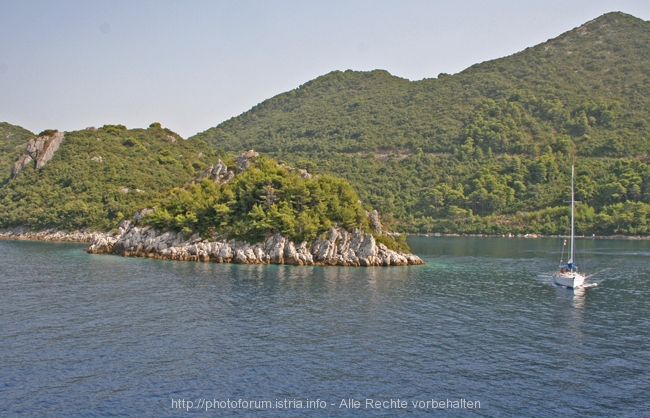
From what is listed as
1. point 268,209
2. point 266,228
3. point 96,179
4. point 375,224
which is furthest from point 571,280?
point 96,179

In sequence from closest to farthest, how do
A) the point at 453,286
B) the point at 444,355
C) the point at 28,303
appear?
the point at 444,355 → the point at 28,303 → the point at 453,286

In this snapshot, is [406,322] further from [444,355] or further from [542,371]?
[542,371]

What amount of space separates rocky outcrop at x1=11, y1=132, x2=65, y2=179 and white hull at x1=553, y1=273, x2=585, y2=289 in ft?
482

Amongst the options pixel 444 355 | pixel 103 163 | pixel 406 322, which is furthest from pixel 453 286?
pixel 103 163

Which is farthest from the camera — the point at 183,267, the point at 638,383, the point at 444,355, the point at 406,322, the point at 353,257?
the point at 353,257

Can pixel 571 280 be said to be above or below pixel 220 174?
below

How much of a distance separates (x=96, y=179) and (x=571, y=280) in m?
125

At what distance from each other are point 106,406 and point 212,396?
507 centimetres

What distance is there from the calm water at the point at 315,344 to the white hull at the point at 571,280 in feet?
6.23

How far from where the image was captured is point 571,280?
198 feet

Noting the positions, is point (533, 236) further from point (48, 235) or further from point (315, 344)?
point (315, 344)

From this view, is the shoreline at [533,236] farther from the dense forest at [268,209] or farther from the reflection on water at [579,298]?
the reflection on water at [579,298]

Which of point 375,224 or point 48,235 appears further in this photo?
point 48,235

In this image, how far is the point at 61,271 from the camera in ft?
218
